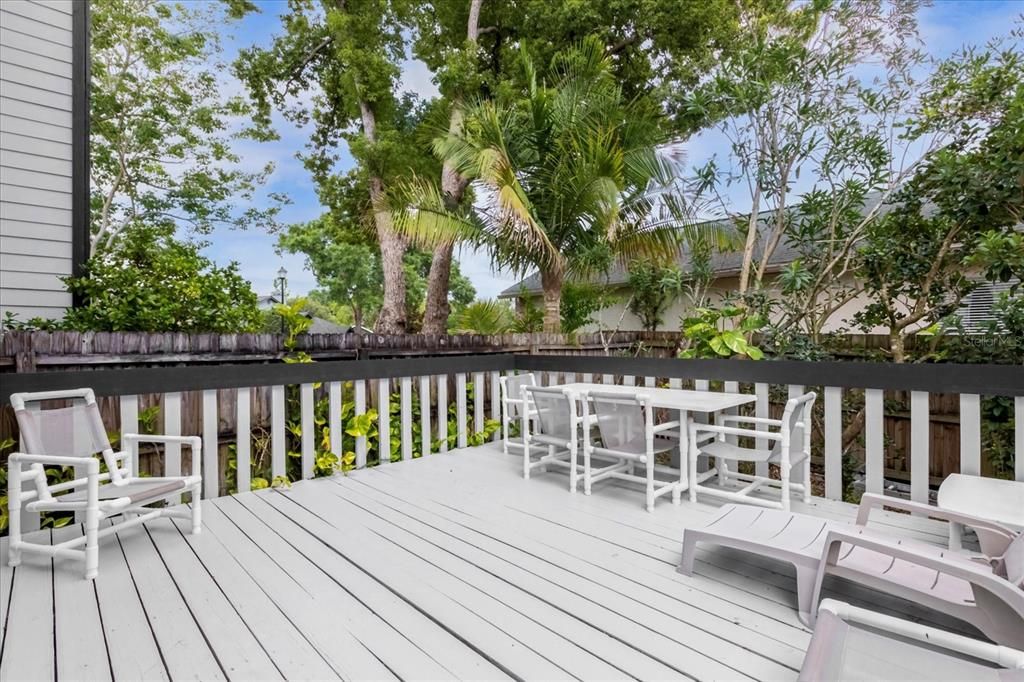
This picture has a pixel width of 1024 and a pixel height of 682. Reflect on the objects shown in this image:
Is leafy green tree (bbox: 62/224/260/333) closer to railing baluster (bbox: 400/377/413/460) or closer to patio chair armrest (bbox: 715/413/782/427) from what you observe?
railing baluster (bbox: 400/377/413/460)

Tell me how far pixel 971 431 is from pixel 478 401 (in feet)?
11.2

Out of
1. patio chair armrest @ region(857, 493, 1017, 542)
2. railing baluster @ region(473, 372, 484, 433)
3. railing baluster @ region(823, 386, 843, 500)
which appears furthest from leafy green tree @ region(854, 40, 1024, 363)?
railing baluster @ region(473, 372, 484, 433)

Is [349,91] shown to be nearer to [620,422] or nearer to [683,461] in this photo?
[620,422]

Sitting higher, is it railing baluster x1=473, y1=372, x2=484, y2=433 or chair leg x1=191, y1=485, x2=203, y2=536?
railing baluster x1=473, y1=372, x2=484, y2=433

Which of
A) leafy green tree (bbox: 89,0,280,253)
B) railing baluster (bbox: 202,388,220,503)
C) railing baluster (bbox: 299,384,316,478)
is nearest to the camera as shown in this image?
railing baluster (bbox: 202,388,220,503)

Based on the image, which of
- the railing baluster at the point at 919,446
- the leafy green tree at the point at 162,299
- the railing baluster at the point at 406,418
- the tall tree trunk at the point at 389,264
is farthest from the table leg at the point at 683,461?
the tall tree trunk at the point at 389,264

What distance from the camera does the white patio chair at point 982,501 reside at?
2.01 m

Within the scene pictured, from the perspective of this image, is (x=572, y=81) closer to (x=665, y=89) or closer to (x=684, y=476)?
(x=665, y=89)

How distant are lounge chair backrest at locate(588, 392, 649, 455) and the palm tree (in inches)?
127

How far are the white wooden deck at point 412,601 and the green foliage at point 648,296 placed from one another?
19.1 ft

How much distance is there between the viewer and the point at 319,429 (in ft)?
13.0

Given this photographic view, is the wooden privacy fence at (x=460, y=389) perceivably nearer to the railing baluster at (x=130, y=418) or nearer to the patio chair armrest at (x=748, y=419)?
the railing baluster at (x=130, y=418)

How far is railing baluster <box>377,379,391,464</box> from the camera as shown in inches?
162

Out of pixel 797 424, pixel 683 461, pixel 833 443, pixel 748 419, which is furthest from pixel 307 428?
pixel 833 443
